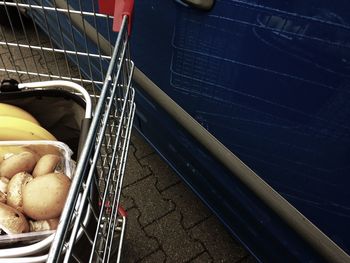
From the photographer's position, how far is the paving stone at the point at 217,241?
70.1 inches

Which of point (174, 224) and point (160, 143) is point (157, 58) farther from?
point (174, 224)

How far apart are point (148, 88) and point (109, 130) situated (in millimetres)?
603

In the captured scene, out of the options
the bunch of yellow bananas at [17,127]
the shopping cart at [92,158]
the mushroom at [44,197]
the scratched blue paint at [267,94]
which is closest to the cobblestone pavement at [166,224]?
the scratched blue paint at [267,94]

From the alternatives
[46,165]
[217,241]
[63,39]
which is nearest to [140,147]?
[217,241]

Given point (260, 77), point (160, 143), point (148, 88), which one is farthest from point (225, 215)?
point (260, 77)

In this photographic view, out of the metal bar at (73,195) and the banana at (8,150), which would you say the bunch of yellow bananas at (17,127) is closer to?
the banana at (8,150)

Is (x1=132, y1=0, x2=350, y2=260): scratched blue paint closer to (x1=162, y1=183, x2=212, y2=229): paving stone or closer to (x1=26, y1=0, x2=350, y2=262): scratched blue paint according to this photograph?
(x1=26, y1=0, x2=350, y2=262): scratched blue paint

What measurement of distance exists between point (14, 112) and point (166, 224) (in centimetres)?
99

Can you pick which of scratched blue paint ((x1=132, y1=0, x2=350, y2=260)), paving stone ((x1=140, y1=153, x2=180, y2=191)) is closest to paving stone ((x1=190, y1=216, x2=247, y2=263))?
paving stone ((x1=140, y1=153, x2=180, y2=191))

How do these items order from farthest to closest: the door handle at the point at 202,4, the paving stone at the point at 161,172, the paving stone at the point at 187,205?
the paving stone at the point at 161,172
the paving stone at the point at 187,205
the door handle at the point at 202,4

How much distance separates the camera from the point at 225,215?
5.32 ft

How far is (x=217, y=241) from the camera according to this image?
1.83 m

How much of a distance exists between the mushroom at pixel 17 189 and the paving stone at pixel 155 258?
94 cm

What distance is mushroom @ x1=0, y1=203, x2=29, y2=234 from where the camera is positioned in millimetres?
863
